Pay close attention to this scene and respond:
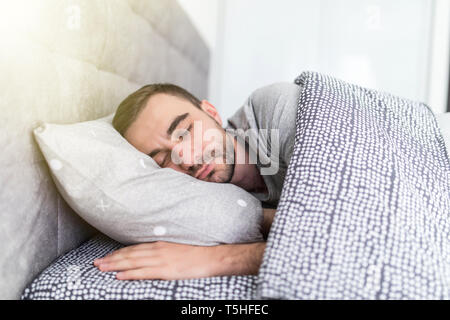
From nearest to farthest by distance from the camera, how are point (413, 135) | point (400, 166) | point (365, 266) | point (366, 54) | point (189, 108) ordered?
1. point (365, 266)
2. point (400, 166)
3. point (413, 135)
4. point (189, 108)
5. point (366, 54)

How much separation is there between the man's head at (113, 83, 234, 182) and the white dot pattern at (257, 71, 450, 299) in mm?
309

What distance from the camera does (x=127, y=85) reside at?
116 centimetres

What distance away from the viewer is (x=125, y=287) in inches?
24.6

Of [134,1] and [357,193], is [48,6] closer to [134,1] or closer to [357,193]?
[134,1]

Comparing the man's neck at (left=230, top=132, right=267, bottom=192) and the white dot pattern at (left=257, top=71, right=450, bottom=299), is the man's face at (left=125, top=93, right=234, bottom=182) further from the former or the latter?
the white dot pattern at (left=257, top=71, right=450, bottom=299)

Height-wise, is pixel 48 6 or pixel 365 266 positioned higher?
pixel 48 6

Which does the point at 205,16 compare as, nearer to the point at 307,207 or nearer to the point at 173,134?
the point at 173,134

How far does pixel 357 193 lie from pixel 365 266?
0.40ft

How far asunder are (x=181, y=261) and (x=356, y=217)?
11.9 inches

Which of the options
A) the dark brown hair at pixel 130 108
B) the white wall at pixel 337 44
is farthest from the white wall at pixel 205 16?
the dark brown hair at pixel 130 108

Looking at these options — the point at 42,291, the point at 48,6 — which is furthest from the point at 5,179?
the point at 48,6

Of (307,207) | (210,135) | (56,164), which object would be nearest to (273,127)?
(210,135)

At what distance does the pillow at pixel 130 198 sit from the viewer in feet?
2.33

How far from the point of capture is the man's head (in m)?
0.99
